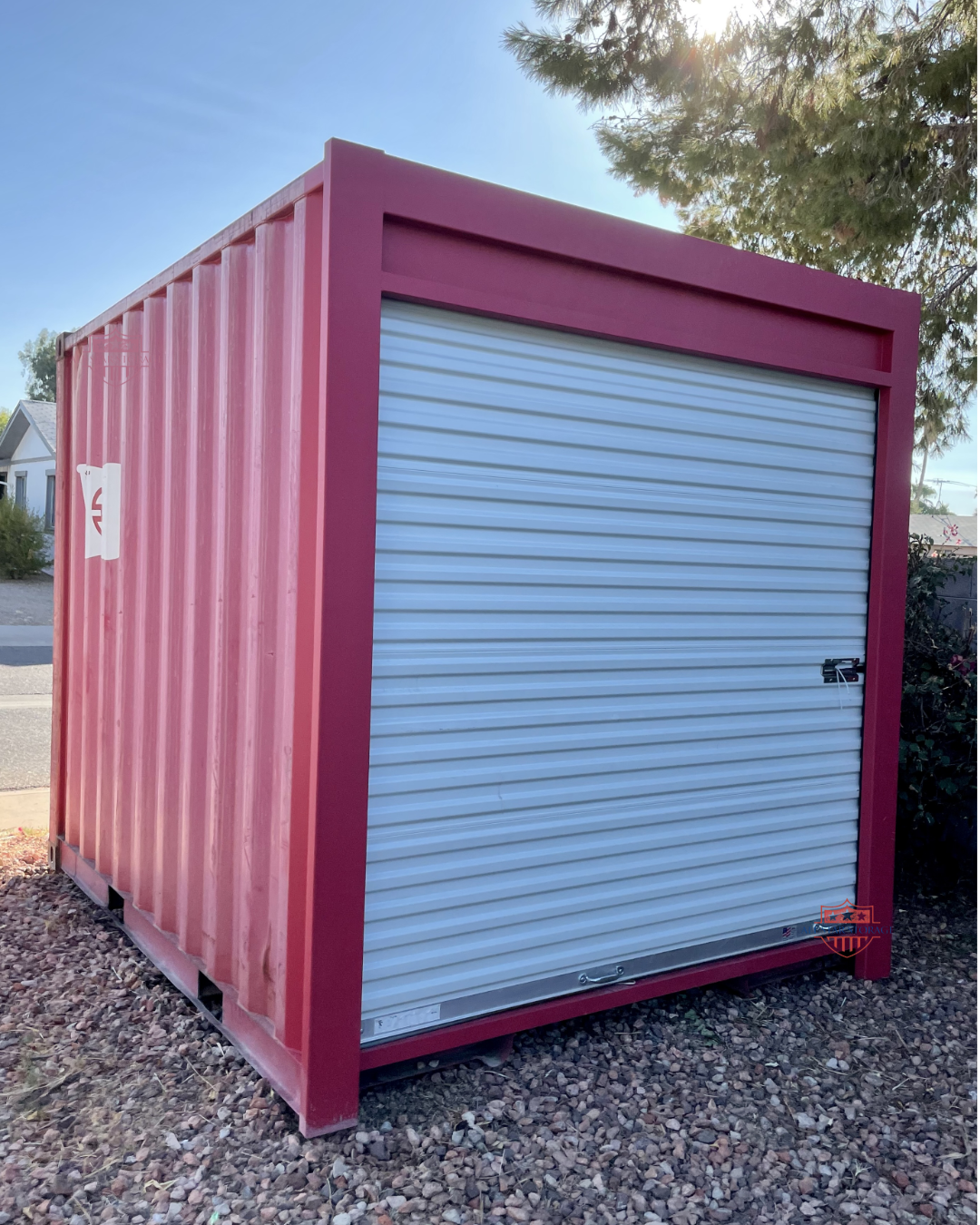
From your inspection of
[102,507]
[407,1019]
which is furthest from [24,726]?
[407,1019]

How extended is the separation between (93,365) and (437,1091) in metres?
3.56

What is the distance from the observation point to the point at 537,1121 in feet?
9.76

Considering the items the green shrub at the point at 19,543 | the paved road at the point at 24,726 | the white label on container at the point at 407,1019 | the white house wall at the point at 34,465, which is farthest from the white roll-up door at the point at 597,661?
the white house wall at the point at 34,465

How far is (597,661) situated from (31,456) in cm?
3090

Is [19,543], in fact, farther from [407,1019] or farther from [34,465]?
[407,1019]

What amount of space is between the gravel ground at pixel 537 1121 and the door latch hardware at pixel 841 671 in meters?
1.30

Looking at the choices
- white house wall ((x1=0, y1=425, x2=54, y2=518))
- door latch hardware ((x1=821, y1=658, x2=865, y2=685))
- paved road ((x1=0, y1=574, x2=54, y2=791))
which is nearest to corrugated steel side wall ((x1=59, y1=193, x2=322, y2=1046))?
door latch hardware ((x1=821, y1=658, x2=865, y2=685))

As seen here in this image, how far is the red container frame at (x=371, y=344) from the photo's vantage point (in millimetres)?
2736

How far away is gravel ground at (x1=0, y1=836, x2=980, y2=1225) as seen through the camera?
2.59 m

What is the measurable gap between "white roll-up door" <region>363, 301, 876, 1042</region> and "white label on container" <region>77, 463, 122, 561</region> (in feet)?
6.32

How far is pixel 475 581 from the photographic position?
3146 millimetres

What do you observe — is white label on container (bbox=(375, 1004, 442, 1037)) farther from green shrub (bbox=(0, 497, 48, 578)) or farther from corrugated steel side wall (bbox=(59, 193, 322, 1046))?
green shrub (bbox=(0, 497, 48, 578))

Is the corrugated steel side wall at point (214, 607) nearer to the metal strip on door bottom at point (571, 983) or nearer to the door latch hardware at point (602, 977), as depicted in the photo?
the metal strip on door bottom at point (571, 983)

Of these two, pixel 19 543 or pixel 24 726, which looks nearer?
pixel 24 726
